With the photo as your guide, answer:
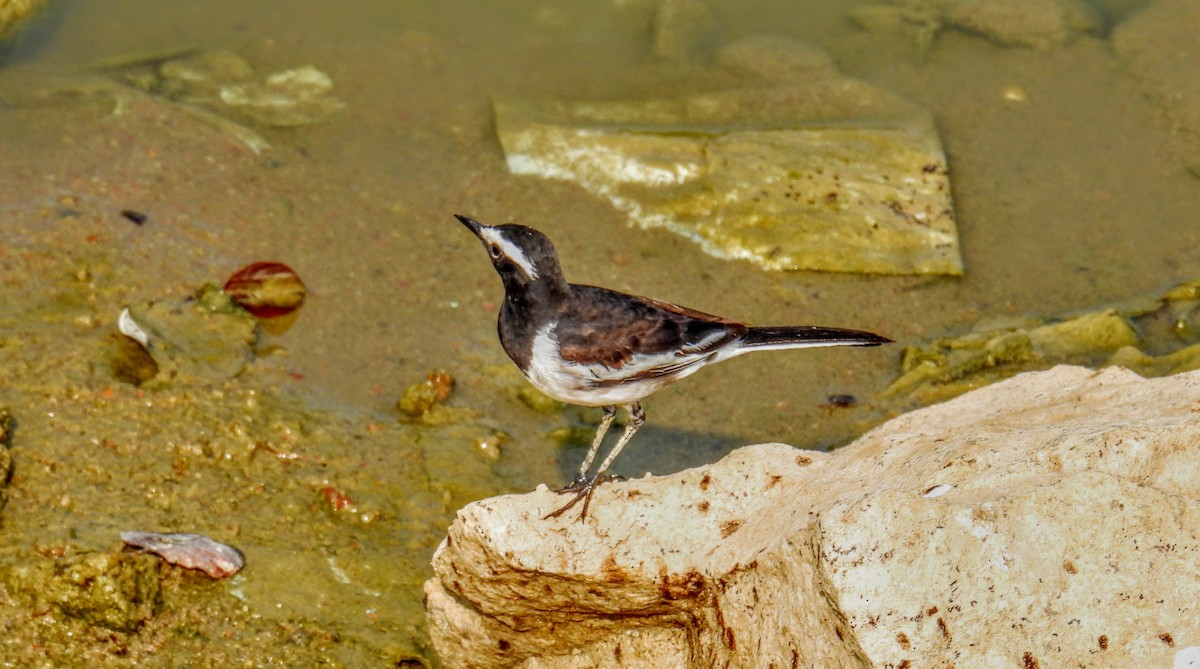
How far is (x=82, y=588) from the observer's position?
16.1 feet

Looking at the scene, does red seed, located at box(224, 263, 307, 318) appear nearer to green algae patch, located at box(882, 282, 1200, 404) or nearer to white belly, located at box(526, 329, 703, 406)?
white belly, located at box(526, 329, 703, 406)

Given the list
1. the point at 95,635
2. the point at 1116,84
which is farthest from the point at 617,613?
the point at 1116,84

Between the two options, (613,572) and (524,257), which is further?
(524,257)

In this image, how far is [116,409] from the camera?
607 centimetres

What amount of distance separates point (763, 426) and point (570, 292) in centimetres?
205

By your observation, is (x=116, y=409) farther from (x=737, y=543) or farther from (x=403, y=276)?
(x=737, y=543)

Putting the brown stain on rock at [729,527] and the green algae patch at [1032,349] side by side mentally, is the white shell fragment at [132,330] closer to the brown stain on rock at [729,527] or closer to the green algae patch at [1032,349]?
the brown stain on rock at [729,527]

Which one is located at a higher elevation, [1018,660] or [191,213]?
[1018,660]

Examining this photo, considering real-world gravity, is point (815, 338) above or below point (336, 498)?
above

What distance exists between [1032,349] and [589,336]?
324 cm

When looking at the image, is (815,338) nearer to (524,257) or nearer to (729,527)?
(729,527)

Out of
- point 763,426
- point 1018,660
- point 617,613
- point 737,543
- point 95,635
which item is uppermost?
point 1018,660

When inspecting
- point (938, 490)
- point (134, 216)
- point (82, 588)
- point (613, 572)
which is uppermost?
point (938, 490)

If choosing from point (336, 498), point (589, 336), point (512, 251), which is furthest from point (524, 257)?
point (336, 498)
